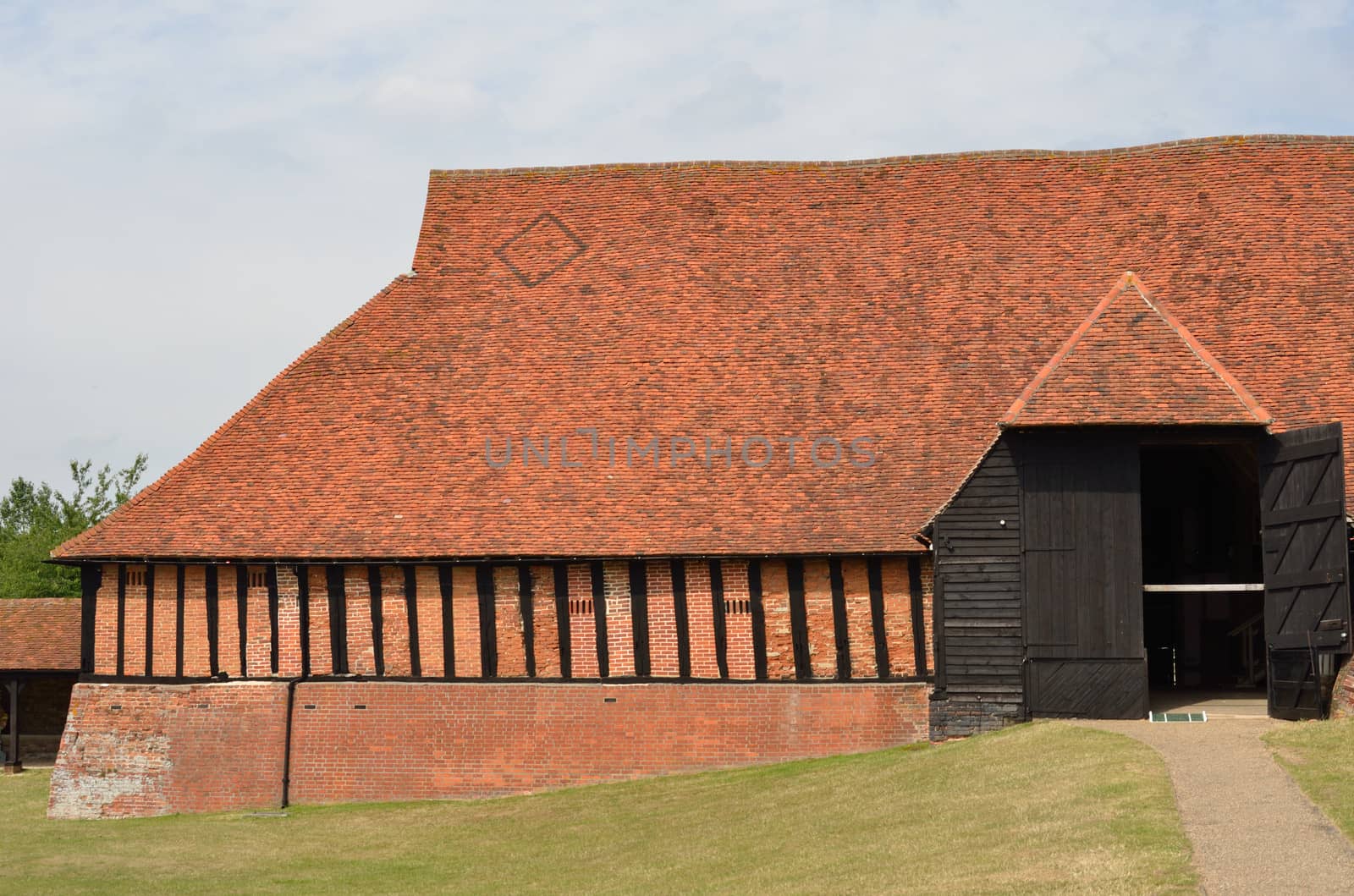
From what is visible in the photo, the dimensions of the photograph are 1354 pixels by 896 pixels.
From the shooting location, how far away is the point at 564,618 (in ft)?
63.5

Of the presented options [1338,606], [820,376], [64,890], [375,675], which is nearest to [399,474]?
[375,675]

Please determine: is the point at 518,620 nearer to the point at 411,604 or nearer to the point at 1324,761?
the point at 411,604

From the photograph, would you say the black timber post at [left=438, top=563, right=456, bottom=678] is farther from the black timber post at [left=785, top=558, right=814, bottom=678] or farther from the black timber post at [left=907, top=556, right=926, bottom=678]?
the black timber post at [left=907, top=556, right=926, bottom=678]

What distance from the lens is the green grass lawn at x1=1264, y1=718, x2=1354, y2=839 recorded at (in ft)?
37.2

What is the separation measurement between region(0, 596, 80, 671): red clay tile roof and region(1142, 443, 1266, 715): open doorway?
54.8 feet

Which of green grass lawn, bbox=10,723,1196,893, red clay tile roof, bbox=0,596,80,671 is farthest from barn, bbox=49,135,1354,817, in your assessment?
red clay tile roof, bbox=0,596,80,671

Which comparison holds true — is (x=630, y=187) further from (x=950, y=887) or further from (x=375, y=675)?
(x=950, y=887)

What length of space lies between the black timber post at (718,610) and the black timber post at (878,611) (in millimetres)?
1727

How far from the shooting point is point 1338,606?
635 inches

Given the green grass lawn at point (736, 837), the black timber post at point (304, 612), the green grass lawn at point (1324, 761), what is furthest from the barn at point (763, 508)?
the green grass lawn at point (1324, 761)

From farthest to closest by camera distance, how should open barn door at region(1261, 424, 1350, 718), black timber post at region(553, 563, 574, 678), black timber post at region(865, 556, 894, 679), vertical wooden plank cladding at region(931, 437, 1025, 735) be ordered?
black timber post at region(553, 563, 574, 678), black timber post at region(865, 556, 894, 679), vertical wooden plank cladding at region(931, 437, 1025, 735), open barn door at region(1261, 424, 1350, 718)

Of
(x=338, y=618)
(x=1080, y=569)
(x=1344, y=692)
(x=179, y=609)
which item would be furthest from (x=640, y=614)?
(x=1344, y=692)

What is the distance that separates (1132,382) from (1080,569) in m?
2.11

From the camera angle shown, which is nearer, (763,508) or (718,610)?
(718,610)
